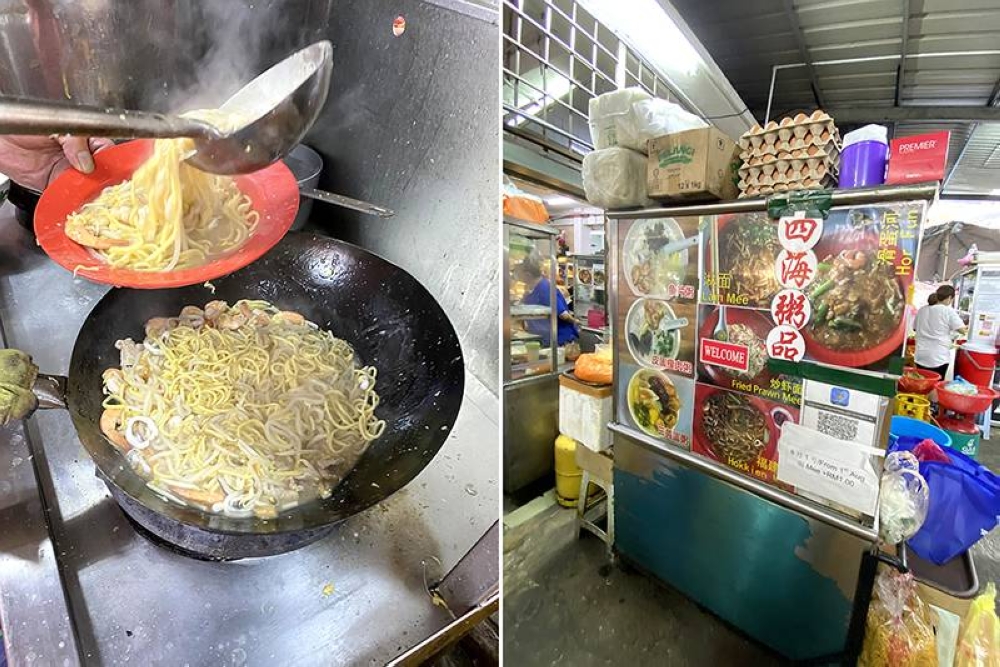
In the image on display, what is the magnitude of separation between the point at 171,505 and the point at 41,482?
0.34 metres

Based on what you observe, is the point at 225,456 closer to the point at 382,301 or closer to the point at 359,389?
the point at 359,389

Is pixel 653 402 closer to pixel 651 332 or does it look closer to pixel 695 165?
pixel 651 332

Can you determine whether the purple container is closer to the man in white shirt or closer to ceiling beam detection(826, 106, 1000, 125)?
ceiling beam detection(826, 106, 1000, 125)

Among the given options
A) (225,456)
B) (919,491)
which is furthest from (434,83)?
(919,491)

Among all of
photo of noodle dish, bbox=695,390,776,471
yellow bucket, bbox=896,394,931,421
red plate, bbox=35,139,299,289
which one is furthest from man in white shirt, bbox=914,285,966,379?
red plate, bbox=35,139,299,289

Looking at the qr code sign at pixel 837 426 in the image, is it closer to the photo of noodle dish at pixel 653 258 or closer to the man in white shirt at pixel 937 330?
the photo of noodle dish at pixel 653 258

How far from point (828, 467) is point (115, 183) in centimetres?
183

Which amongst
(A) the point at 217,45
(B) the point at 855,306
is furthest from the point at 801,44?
(A) the point at 217,45

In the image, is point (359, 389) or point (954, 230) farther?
point (954, 230)

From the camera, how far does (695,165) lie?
1381 mm

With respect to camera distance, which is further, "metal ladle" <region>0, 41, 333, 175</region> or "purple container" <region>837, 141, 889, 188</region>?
"purple container" <region>837, 141, 889, 188</region>

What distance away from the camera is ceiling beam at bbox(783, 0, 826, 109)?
1672 mm

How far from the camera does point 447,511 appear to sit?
942mm

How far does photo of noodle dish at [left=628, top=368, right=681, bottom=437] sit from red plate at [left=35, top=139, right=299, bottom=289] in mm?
1314
